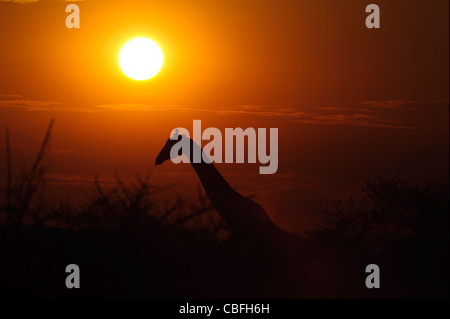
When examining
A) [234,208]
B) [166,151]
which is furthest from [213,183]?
[166,151]

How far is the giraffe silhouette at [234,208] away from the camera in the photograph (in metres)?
14.5

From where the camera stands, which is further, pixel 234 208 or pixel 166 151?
pixel 166 151

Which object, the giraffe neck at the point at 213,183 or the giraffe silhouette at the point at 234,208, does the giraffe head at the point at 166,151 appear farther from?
the giraffe neck at the point at 213,183

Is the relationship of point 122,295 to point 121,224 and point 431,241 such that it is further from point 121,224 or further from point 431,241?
point 431,241

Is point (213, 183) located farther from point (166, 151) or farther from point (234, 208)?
point (166, 151)

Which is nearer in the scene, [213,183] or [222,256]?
[222,256]

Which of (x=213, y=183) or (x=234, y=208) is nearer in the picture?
(x=234, y=208)

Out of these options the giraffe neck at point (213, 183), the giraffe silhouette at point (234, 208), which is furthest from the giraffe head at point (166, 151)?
the giraffe neck at point (213, 183)

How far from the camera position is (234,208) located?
49.8 ft

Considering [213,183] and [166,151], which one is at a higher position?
[166,151]

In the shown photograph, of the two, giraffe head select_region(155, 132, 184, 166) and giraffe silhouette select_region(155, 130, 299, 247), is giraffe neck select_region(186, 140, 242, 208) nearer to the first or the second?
giraffe silhouette select_region(155, 130, 299, 247)
